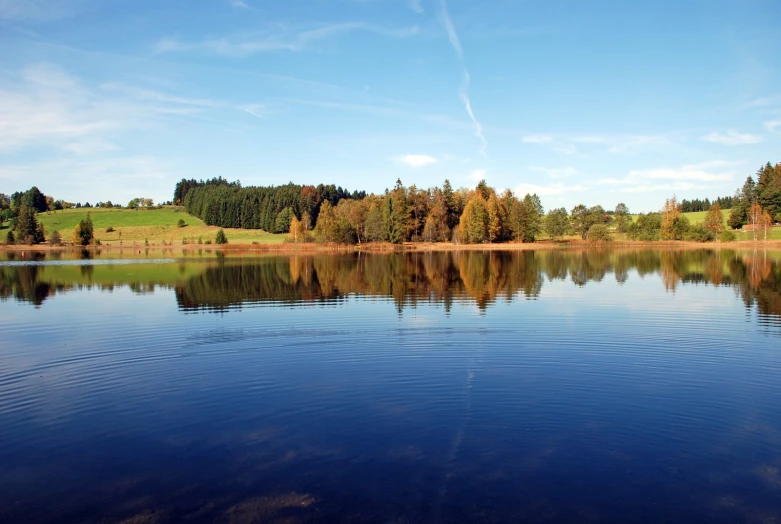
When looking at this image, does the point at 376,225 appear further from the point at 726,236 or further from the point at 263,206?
the point at 726,236

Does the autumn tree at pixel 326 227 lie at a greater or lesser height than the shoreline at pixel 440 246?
greater

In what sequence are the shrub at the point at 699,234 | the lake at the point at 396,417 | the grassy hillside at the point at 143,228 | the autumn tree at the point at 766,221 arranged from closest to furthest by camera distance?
1. the lake at the point at 396,417
2. the autumn tree at the point at 766,221
3. the shrub at the point at 699,234
4. the grassy hillside at the point at 143,228

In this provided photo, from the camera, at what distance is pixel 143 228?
6678 inches

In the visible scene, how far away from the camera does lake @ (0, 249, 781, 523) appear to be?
337 inches

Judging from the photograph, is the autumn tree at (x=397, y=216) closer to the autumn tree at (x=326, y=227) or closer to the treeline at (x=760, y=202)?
the autumn tree at (x=326, y=227)

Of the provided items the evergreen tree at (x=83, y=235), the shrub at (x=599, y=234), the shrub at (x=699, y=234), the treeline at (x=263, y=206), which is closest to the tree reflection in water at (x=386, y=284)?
the shrub at (x=599, y=234)

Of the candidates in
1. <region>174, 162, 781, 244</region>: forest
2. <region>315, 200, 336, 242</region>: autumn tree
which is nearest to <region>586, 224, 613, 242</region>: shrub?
<region>174, 162, 781, 244</region>: forest

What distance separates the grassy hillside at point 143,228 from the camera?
154875mm

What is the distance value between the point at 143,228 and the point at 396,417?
175033 mm

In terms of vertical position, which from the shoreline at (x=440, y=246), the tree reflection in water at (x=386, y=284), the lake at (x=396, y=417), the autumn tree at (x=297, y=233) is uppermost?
the autumn tree at (x=297, y=233)

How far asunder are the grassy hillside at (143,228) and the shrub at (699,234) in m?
97.0

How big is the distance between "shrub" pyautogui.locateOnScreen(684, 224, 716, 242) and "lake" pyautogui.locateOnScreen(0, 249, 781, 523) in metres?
100

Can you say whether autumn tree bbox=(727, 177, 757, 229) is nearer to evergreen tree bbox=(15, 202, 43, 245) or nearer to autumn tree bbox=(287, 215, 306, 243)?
autumn tree bbox=(287, 215, 306, 243)

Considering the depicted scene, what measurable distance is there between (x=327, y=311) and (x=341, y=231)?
313 feet
